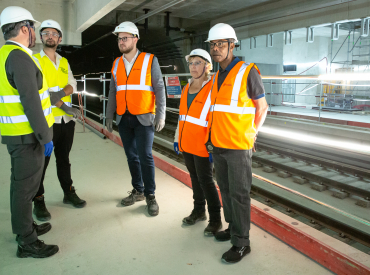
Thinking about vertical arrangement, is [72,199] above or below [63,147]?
below

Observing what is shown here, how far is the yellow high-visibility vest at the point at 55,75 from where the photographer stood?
2.92m

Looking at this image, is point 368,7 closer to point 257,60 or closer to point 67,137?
point 257,60

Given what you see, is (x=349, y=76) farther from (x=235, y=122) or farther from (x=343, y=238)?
(x=343, y=238)

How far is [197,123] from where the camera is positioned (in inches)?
98.5

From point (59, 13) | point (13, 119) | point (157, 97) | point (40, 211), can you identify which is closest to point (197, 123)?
point (157, 97)

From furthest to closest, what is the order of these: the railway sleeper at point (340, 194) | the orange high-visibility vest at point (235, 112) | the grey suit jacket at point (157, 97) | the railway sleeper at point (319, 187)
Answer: the railway sleeper at point (319, 187), the railway sleeper at point (340, 194), the grey suit jacket at point (157, 97), the orange high-visibility vest at point (235, 112)

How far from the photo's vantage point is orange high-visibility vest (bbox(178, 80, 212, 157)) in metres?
2.46

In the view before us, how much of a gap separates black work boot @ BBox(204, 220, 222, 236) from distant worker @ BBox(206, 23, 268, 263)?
13.0 inches

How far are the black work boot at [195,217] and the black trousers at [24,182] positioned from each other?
122 cm

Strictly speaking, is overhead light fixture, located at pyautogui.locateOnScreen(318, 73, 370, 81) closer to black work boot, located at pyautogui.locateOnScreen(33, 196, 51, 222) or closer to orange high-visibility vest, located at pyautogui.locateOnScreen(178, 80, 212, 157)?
orange high-visibility vest, located at pyautogui.locateOnScreen(178, 80, 212, 157)

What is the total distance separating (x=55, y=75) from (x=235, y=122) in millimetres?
1856

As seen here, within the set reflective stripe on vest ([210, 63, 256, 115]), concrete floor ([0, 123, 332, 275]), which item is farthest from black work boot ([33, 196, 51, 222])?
reflective stripe on vest ([210, 63, 256, 115])

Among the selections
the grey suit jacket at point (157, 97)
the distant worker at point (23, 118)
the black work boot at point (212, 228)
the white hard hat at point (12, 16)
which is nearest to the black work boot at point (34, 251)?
the distant worker at point (23, 118)

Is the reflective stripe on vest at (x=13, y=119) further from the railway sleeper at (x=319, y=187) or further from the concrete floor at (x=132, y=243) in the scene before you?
the railway sleeper at (x=319, y=187)
